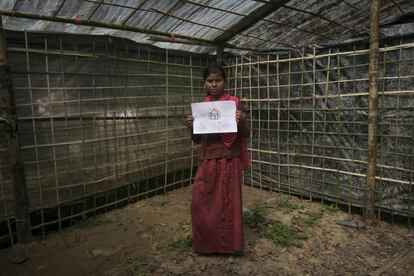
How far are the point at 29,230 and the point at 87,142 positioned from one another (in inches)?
43.3

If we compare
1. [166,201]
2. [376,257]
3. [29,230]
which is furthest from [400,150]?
[29,230]

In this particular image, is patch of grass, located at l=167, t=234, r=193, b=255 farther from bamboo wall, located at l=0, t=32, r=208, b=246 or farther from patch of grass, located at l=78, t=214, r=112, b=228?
bamboo wall, located at l=0, t=32, r=208, b=246

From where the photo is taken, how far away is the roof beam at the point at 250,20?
3.90 meters

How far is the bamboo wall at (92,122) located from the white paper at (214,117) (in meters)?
1.68

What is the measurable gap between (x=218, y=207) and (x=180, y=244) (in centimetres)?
65

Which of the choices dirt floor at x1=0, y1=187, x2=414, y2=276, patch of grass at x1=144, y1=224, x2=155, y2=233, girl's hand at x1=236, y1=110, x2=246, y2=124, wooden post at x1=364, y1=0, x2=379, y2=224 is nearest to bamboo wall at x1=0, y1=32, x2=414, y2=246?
wooden post at x1=364, y1=0, x2=379, y2=224

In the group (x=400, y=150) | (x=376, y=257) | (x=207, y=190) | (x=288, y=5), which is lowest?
(x=376, y=257)

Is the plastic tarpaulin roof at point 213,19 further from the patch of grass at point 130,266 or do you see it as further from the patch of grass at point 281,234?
the patch of grass at point 130,266

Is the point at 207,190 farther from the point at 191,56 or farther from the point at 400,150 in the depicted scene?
→ the point at 191,56

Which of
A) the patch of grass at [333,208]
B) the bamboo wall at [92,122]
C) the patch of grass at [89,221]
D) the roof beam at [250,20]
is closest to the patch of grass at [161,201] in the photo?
the bamboo wall at [92,122]

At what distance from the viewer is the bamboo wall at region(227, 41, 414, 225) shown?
3.37 m

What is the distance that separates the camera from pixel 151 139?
4.44 metres

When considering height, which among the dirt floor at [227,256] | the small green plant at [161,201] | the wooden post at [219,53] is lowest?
the dirt floor at [227,256]

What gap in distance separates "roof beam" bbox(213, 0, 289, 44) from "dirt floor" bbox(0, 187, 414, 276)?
2531mm
